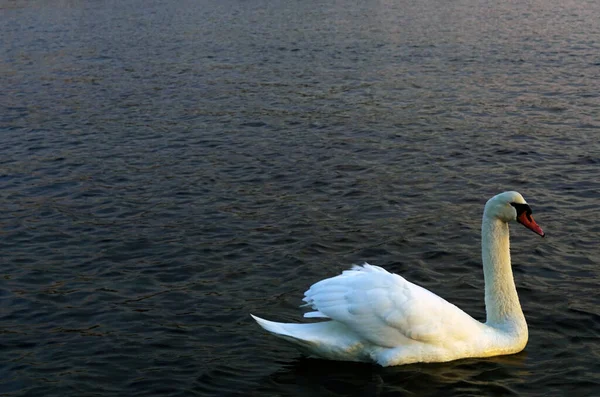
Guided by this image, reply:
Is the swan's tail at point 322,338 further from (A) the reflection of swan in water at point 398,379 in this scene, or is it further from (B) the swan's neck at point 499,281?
(B) the swan's neck at point 499,281

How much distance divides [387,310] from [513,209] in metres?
1.69

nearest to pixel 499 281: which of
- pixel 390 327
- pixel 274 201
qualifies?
pixel 390 327

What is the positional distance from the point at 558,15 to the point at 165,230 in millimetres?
24727

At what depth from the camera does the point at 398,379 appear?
7695 millimetres

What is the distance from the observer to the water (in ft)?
26.8

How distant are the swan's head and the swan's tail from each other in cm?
192

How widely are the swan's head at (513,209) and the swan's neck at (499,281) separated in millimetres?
116

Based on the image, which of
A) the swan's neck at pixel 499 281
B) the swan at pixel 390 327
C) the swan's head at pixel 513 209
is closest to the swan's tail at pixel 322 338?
the swan at pixel 390 327

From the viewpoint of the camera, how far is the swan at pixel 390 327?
7559mm

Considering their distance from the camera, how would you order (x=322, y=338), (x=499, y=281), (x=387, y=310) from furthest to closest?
1. (x=499, y=281)
2. (x=322, y=338)
3. (x=387, y=310)

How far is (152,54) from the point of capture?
28.6 metres

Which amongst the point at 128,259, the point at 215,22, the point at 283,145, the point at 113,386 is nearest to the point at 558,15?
the point at 215,22

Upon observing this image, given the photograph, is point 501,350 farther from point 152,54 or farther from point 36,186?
point 152,54

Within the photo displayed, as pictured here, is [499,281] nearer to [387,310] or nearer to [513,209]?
[513,209]
